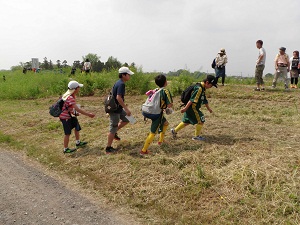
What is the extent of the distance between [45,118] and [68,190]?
5.96 m

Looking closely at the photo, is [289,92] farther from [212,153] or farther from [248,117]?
[212,153]

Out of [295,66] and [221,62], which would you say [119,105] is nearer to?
[221,62]

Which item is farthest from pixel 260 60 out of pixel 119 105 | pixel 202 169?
pixel 202 169

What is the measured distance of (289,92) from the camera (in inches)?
391

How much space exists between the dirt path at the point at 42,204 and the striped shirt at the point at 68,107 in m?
1.20

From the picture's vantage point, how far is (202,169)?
14.3 ft

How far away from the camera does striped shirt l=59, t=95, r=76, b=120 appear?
18.2 feet

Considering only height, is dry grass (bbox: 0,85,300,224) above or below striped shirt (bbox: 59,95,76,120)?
below

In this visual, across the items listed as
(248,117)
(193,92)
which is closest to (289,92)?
(248,117)

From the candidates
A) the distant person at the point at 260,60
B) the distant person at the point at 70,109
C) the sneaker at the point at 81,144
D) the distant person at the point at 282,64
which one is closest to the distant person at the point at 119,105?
the distant person at the point at 70,109

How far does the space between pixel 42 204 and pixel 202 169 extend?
243 cm

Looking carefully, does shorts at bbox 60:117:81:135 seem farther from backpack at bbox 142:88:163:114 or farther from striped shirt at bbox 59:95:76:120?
backpack at bbox 142:88:163:114

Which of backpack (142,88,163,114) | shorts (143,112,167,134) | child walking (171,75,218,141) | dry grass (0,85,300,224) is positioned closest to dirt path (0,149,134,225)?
dry grass (0,85,300,224)

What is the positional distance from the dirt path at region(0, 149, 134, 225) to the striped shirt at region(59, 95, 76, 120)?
3.95ft
